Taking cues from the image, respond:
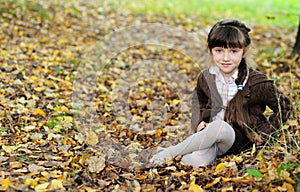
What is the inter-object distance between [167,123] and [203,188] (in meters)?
1.60

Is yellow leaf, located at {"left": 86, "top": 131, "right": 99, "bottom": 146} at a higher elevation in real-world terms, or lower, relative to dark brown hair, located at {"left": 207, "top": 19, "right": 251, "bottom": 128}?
lower

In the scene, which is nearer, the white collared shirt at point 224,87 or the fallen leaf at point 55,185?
the fallen leaf at point 55,185

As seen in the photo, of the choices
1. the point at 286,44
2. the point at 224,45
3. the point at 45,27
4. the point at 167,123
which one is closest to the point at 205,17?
the point at 286,44

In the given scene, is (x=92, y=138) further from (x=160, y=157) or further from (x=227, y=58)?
(x=227, y=58)

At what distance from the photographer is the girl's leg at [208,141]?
3291 millimetres

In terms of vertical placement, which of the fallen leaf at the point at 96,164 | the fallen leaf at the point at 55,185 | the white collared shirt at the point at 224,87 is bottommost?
the fallen leaf at the point at 55,185

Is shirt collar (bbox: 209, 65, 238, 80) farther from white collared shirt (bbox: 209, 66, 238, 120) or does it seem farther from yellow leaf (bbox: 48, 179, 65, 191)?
yellow leaf (bbox: 48, 179, 65, 191)

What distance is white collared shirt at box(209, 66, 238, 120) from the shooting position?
137 inches

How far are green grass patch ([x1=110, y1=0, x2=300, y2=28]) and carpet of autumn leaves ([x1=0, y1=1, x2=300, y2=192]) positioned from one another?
1.55ft

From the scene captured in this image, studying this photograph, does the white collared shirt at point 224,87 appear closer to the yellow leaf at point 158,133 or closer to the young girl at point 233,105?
the young girl at point 233,105

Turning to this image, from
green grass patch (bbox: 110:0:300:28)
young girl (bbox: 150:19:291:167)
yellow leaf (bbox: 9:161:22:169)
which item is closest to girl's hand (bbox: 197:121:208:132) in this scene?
young girl (bbox: 150:19:291:167)

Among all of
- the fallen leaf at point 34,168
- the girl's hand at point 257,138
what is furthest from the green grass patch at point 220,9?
the fallen leaf at point 34,168

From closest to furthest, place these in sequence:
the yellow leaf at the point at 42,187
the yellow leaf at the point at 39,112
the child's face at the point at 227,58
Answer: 1. the yellow leaf at the point at 42,187
2. the child's face at the point at 227,58
3. the yellow leaf at the point at 39,112

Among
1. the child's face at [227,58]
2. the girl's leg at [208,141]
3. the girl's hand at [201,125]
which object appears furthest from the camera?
the girl's hand at [201,125]
